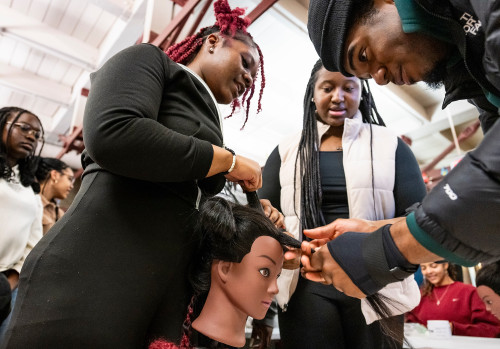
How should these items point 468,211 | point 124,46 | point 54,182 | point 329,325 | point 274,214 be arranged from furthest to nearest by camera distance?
point 124,46 < point 54,182 < point 274,214 < point 329,325 < point 468,211

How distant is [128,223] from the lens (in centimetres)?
90

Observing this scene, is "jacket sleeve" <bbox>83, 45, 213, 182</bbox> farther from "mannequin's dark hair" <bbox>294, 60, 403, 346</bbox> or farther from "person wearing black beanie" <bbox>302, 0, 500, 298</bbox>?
"mannequin's dark hair" <bbox>294, 60, 403, 346</bbox>

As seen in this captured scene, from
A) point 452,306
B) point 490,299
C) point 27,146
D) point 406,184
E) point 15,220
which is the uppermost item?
point 406,184

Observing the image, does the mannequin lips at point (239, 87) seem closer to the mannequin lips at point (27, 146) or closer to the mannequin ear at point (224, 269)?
the mannequin ear at point (224, 269)

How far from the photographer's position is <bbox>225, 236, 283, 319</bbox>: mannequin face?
4.15ft

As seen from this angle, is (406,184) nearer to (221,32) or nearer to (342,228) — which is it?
(342,228)

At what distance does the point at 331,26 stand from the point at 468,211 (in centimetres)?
64

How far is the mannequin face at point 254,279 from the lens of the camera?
49.8 inches

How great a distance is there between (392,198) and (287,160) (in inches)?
18.7

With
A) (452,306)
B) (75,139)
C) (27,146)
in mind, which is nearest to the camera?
(27,146)

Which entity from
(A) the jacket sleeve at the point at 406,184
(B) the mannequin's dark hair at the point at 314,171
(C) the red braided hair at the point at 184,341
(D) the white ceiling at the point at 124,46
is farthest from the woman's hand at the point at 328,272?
(D) the white ceiling at the point at 124,46

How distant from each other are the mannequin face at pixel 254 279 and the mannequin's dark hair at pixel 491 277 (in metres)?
2.60

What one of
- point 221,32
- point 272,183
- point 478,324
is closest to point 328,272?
point 272,183

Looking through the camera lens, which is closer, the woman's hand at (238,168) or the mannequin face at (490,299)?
the woman's hand at (238,168)
